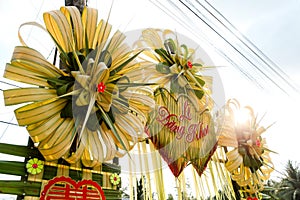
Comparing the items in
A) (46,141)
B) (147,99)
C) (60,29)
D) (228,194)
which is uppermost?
(60,29)

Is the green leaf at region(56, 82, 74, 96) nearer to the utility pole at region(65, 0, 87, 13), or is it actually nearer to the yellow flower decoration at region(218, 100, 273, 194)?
the utility pole at region(65, 0, 87, 13)

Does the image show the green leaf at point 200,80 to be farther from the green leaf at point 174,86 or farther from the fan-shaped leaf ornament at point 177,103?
the green leaf at point 174,86

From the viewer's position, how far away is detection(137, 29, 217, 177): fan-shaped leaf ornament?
91 cm

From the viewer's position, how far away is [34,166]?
627 millimetres

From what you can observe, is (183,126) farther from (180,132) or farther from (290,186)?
(290,186)

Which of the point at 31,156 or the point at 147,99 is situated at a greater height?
the point at 147,99

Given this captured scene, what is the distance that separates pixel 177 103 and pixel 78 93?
44cm

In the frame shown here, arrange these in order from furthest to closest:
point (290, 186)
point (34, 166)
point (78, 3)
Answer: point (290, 186) → point (78, 3) → point (34, 166)

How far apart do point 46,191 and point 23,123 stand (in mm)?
164

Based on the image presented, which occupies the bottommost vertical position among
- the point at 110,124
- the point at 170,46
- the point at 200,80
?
the point at 110,124

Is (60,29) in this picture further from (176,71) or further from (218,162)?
(218,162)

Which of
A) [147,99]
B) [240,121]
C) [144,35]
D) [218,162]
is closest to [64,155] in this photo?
[147,99]

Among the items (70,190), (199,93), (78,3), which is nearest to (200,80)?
(199,93)

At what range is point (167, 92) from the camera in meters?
0.99
